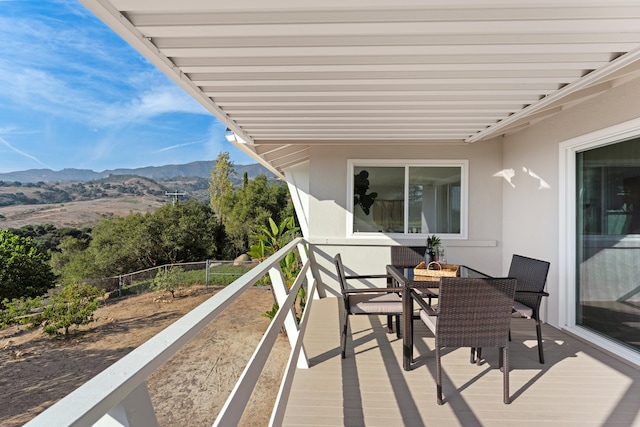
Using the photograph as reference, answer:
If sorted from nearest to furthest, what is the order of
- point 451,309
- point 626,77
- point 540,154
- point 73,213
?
point 451,309 < point 626,77 < point 540,154 < point 73,213

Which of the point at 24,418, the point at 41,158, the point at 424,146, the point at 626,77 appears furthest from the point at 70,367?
the point at 41,158

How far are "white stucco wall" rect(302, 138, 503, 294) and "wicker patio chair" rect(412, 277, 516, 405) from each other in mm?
3238

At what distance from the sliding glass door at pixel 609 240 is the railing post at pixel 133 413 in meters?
4.11

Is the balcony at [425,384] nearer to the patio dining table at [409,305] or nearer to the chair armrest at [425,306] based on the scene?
the patio dining table at [409,305]

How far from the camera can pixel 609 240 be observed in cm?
369

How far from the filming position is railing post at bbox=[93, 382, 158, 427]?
2.47ft

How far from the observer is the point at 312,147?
19.9 feet

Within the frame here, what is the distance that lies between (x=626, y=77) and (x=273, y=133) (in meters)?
3.77

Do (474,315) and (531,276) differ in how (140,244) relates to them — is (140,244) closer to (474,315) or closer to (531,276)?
(531,276)

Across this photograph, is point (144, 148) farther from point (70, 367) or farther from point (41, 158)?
point (70, 367)

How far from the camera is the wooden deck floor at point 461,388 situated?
2.54 metres

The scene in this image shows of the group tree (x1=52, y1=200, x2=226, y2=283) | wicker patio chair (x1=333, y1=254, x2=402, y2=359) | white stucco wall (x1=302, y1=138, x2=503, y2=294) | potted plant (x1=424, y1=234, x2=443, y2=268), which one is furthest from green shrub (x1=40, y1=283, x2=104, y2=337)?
potted plant (x1=424, y1=234, x2=443, y2=268)

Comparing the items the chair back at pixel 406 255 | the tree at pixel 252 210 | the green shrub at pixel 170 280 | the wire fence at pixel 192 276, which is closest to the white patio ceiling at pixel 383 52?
the chair back at pixel 406 255

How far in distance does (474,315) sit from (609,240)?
2.06 meters
